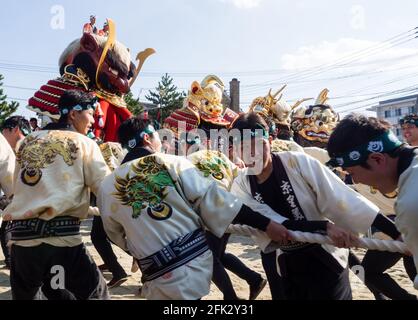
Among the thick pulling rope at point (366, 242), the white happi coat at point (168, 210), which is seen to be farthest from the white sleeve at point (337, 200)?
the white happi coat at point (168, 210)

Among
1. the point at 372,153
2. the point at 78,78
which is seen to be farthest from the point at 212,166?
the point at 78,78

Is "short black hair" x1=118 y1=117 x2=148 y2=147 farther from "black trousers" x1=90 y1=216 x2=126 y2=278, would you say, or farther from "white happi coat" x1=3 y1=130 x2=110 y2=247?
"black trousers" x1=90 y1=216 x2=126 y2=278

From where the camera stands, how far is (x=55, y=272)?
2.38m

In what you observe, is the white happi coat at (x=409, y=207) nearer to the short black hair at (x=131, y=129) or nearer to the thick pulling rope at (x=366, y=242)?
the thick pulling rope at (x=366, y=242)

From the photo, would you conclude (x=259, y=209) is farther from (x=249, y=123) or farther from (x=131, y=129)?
(x=131, y=129)

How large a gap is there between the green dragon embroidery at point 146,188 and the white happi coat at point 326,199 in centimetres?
63

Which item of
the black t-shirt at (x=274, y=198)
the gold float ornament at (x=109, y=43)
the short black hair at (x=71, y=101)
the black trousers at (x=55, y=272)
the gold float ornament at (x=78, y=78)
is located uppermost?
the gold float ornament at (x=109, y=43)

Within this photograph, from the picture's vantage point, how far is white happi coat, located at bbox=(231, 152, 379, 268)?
6.93 ft

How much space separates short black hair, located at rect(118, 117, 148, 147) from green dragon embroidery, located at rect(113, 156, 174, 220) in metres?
0.26

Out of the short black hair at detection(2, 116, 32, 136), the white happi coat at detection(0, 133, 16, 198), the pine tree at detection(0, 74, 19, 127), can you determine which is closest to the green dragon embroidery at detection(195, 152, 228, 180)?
the white happi coat at detection(0, 133, 16, 198)

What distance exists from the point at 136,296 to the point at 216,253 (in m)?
0.93

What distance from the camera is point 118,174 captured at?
84.8 inches

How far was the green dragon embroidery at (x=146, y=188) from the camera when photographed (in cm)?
204

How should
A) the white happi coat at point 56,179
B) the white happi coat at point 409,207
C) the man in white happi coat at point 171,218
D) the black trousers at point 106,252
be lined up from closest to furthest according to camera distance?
the white happi coat at point 409,207 < the man in white happi coat at point 171,218 < the white happi coat at point 56,179 < the black trousers at point 106,252
